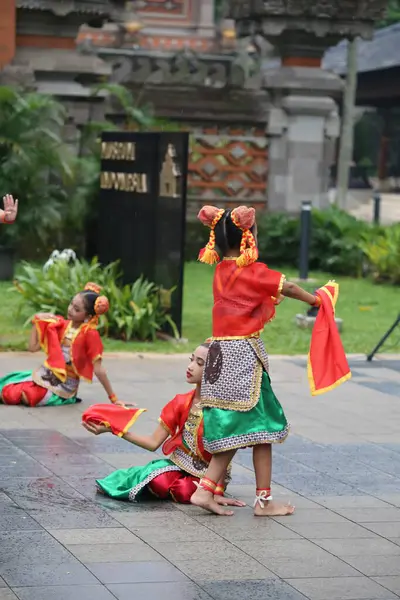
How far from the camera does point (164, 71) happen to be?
22.8 metres

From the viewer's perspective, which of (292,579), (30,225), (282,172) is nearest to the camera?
(292,579)

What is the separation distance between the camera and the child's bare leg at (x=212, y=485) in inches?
278

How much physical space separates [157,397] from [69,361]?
1.04 metres

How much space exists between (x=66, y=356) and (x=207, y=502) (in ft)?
10.5

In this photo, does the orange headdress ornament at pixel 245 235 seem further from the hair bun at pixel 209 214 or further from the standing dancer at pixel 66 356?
the standing dancer at pixel 66 356

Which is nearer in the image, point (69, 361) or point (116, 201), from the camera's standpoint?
point (69, 361)

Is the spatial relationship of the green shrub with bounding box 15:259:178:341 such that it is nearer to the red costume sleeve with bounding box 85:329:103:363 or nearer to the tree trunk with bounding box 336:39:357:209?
the red costume sleeve with bounding box 85:329:103:363

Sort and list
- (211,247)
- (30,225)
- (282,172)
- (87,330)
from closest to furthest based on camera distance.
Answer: (211,247) → (87,330) → (30,225) → (282,172)

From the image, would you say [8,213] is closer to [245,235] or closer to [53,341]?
[53,341]

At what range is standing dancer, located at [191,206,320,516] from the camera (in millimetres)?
7062

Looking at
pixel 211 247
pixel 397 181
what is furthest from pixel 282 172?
pixel 397 181

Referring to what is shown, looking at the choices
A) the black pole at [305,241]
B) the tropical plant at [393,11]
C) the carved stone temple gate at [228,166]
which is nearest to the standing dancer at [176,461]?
the black pole at [305,241]

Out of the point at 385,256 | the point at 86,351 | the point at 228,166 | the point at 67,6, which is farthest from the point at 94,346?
the point at 228,166

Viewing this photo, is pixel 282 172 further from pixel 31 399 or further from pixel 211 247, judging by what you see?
pixel 211 247
